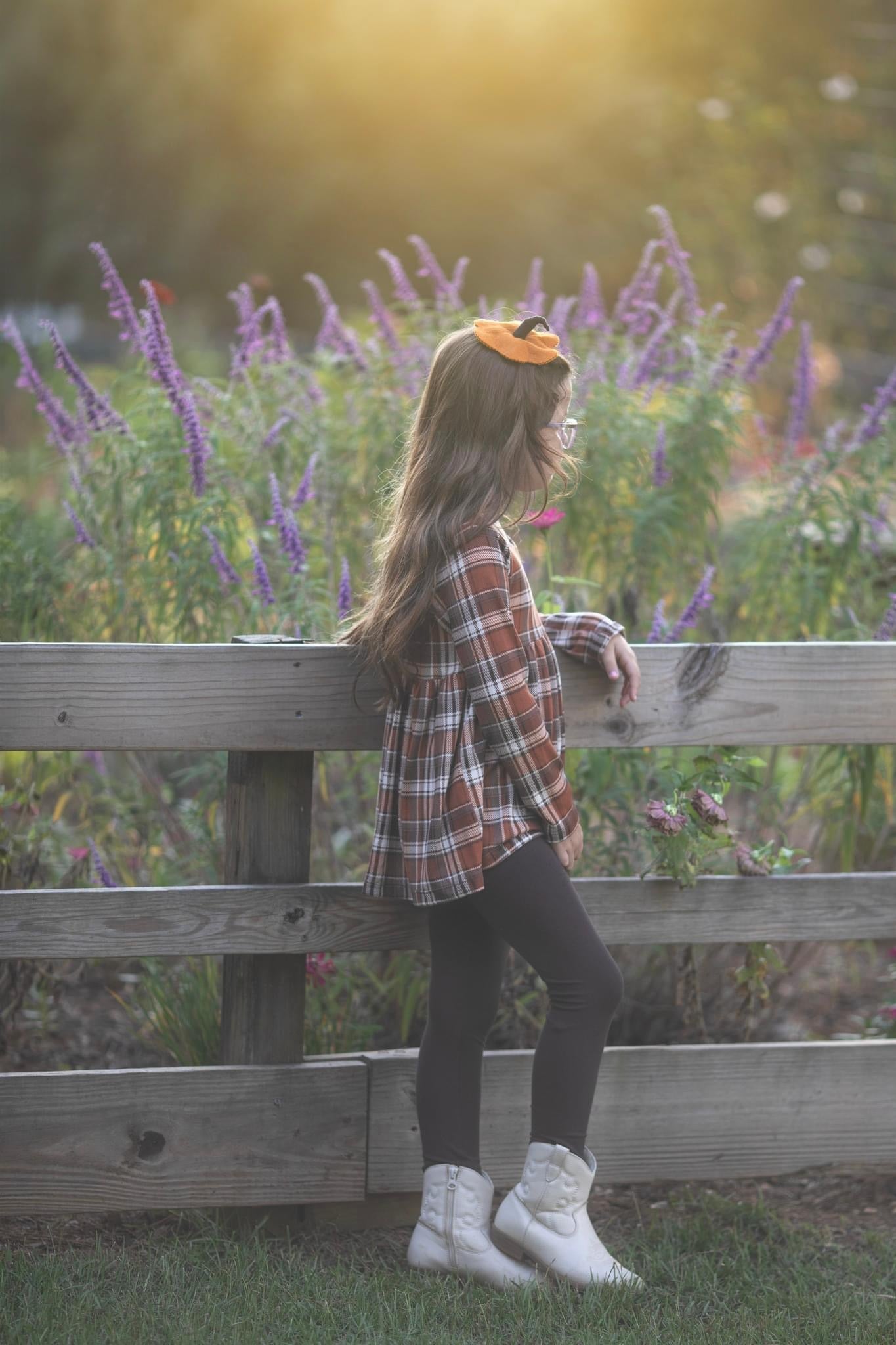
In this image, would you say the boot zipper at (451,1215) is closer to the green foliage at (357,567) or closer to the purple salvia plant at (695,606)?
the green foliage at (357,567)

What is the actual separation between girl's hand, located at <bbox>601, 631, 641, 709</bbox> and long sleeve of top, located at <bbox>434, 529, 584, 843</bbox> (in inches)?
9.5

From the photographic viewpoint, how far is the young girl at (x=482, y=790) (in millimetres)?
2191

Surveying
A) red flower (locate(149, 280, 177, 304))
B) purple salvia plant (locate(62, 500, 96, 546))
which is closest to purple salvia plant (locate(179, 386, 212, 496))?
purple salvia plant (locate(62, 500, 96, 546))

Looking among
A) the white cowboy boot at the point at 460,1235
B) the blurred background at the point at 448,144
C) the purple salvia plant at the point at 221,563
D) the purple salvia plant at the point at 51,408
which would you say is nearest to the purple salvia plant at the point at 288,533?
the purple salvia plant at the point at 221,563

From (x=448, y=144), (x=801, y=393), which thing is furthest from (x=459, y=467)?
(x=448, y=144)

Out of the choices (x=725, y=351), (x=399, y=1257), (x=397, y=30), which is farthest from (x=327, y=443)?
(x=397, y=30)

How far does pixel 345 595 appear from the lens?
2623mm

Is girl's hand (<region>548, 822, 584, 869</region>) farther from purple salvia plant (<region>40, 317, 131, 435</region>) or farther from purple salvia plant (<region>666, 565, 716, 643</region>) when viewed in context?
purple salvia plant (<region>40, 317, 131, 435</region>)

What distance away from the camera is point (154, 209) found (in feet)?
55.5

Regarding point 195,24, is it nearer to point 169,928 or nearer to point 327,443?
point 327,443

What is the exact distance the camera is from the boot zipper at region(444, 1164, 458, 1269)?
7.57 ft

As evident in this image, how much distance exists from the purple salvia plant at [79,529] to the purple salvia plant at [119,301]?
1.23ft

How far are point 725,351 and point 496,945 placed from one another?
65.7 inches

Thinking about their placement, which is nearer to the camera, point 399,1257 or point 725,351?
point 399,1257
